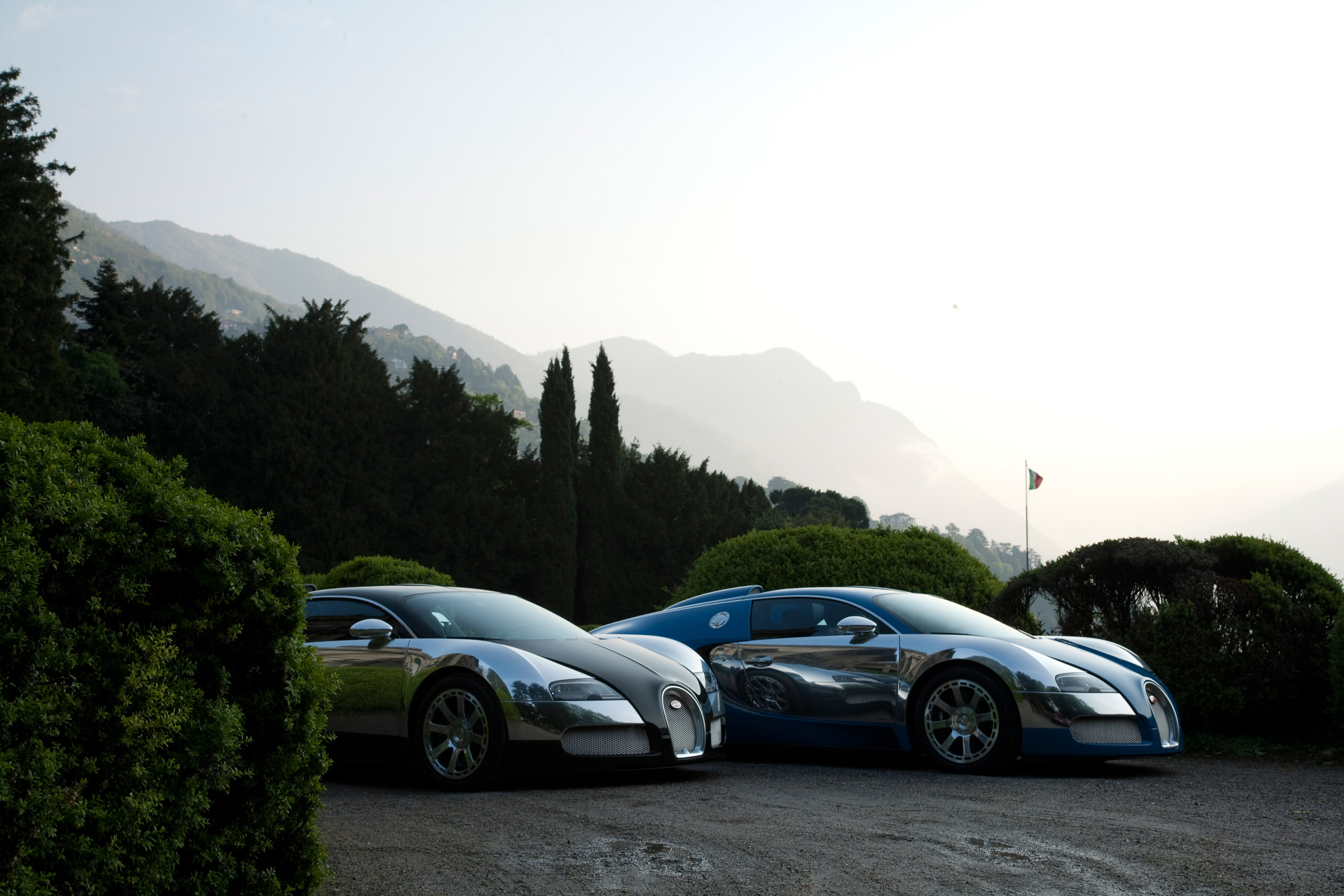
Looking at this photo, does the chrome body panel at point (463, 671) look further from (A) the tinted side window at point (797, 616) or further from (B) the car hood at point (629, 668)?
(A) the tinted side window at point (797, 616)

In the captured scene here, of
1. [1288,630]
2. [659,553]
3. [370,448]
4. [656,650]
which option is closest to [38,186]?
[370,448]

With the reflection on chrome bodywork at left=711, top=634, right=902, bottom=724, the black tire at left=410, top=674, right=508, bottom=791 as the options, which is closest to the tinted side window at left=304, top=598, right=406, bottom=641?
the black tire at left=410, top=674, right=508, bottom=791

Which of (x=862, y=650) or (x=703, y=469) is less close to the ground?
(x=703, y=469)

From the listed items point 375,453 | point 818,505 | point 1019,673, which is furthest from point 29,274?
point 818,505

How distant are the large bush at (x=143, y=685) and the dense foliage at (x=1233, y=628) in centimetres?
861

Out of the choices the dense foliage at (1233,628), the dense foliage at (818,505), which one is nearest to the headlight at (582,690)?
the dense foliage at (1233,628)

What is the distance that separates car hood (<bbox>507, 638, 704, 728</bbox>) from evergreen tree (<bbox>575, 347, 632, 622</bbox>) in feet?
129

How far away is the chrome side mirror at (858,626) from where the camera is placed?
28.1 ft

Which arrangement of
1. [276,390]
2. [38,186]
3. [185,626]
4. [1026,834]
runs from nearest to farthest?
[185,626]
[1026,834]
[38,186]
[276,390]

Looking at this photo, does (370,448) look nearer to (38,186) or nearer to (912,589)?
(38,186)

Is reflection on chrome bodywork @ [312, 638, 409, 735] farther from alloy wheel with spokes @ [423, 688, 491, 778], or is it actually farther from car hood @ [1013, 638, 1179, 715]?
car hood @ [1013, 638, 1179, 715]

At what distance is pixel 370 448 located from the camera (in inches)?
1683

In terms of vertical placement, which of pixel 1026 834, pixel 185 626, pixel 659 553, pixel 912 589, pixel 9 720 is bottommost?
pixel 1026 834

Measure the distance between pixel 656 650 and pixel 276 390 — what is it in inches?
1420
